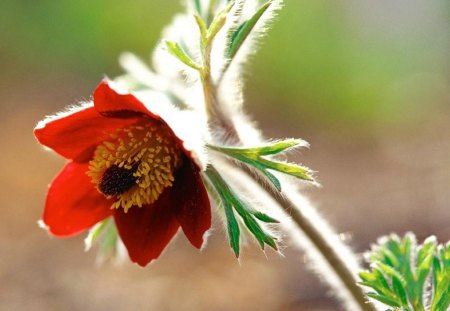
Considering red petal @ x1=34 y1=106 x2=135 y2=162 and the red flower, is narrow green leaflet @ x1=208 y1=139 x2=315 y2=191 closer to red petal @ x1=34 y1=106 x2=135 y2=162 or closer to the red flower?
the red flower

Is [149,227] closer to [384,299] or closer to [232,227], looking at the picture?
[232,227]

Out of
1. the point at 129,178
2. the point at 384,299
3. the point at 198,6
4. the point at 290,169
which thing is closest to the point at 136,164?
the point at 129,178

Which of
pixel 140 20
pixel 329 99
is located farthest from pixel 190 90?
pixel 140 20

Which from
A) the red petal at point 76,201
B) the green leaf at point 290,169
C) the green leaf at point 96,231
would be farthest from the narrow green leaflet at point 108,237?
the green leaf at point 290,169

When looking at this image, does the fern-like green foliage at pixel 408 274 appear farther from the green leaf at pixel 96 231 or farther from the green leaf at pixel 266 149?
the green leaf at pixel 96 231

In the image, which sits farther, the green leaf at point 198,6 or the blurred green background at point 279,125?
the blurred green background at point 279,125

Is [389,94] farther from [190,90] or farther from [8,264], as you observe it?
[190,90]
